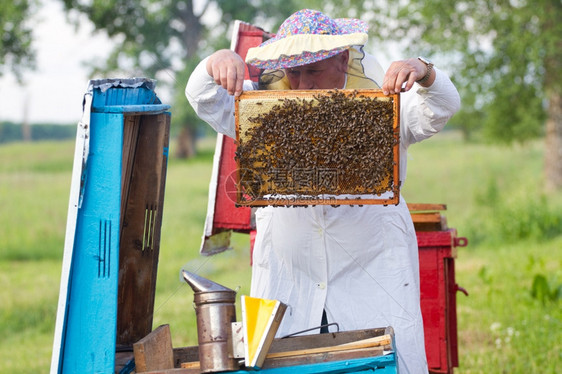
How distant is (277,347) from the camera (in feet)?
9.11

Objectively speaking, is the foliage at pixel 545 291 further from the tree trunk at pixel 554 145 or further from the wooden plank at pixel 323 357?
the tree trunk at pixel 554 145

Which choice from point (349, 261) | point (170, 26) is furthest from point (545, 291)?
point (170, 26)

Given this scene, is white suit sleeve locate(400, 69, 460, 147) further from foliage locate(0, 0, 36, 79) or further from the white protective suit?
foliage locate(0, 0, 36, 79)

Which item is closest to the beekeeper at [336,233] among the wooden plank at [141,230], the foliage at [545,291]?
the wooden plank at [141,230]

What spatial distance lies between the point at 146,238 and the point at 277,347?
2.45 feet

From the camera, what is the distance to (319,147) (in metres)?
3.03

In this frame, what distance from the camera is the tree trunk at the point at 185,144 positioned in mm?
32625

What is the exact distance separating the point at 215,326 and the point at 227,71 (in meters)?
1.11

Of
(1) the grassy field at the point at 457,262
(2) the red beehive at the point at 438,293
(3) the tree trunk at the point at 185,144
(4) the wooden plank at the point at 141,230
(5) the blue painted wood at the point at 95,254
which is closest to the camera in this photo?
(5) the blue painted wood at the point at 95,254

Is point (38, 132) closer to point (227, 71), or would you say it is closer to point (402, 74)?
point (227, 71)

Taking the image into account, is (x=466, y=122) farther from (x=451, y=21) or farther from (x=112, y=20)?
(x=112, y=20)

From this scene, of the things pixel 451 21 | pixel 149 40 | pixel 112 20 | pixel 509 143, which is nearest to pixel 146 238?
pixel 451 21

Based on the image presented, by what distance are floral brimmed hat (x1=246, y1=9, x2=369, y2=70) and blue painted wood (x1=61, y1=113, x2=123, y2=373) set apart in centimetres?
88

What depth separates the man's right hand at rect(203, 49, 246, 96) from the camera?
293 cm
